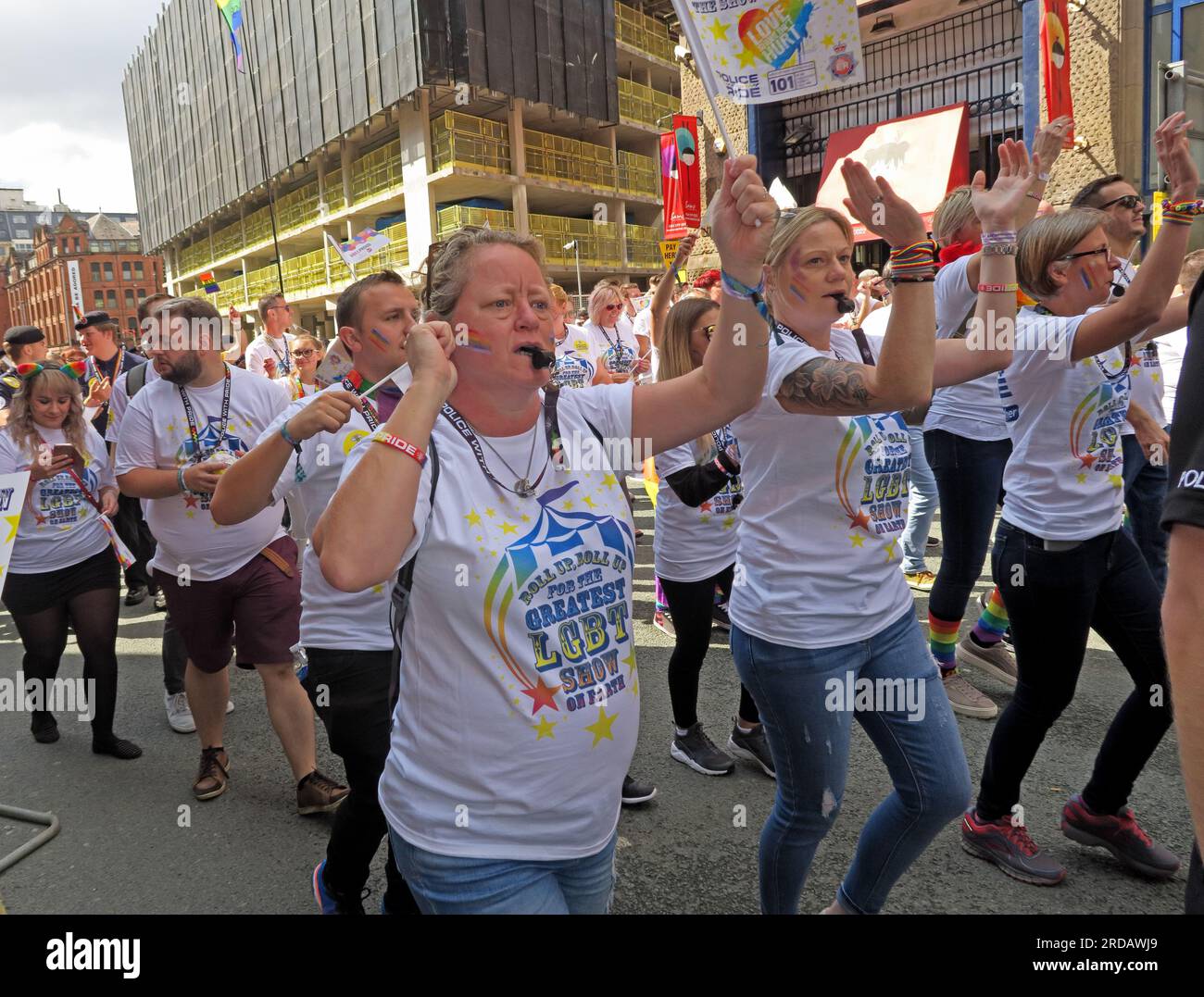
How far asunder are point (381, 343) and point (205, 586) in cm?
153

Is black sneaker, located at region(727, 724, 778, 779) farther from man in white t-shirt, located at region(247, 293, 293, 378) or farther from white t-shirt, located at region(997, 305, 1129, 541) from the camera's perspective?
man in white t-shirt, located at region(247, 293, 293, 378)

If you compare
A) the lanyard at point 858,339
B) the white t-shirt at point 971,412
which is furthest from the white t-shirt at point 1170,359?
the lanyard at point 858,339

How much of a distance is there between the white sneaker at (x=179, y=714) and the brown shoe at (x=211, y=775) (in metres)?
0.71

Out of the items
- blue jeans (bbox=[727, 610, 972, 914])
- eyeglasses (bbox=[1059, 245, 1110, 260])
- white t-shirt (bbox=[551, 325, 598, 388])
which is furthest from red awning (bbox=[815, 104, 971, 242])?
blue jeans (bbox=[727, 610, 972, 914])

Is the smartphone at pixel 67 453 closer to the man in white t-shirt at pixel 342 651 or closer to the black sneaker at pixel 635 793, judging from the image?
the man in white t-shirt at pixel 342 651

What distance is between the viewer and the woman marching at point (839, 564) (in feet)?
7.33

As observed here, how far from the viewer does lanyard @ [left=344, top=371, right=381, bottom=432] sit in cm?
276

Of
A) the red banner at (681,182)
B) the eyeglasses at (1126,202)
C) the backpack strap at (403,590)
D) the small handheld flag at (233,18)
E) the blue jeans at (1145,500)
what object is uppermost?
the small handheld flag at (233,18)

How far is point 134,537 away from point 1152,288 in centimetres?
732

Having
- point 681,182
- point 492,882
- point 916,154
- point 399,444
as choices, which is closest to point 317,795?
point 492,882

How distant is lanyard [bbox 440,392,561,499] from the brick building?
109 m

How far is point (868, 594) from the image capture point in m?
2.34
